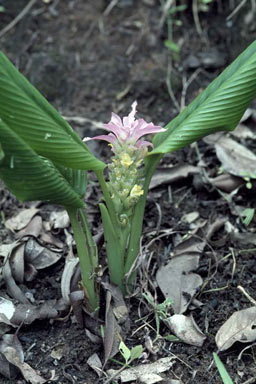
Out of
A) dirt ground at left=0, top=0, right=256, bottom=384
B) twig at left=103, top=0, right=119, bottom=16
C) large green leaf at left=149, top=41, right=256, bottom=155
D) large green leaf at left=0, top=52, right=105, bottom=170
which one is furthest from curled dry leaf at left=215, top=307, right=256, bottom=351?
twig at left=103, top=0, right=119, bottom=16

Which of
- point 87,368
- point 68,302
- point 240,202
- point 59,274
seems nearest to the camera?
point 87,368

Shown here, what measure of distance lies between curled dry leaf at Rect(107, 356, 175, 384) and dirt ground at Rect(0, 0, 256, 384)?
4 cm

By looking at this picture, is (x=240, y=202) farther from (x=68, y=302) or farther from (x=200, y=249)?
(x=68, y=302)

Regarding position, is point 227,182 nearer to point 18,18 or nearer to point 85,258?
point 85,258

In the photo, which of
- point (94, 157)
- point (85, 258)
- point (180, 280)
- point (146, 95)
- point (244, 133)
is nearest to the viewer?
point (94, 157)

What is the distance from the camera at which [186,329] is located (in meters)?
1.99

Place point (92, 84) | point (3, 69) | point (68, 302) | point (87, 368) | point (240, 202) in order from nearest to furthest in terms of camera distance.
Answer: point (3, 69), point (87, 368), point (68, 302), point (240, 202), point (92, 84)

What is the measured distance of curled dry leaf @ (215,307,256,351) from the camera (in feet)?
6.26

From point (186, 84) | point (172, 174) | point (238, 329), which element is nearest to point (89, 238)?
point (238, 329)

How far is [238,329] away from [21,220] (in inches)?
45.0

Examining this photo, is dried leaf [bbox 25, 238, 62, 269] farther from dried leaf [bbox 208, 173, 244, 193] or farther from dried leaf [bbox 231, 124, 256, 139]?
dried leaf [bbox 231, 124, 256, 139]

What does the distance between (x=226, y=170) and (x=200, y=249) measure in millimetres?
562

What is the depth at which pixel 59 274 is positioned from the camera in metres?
2.26

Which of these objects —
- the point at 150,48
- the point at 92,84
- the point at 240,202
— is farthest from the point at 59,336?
the point at 150,48
